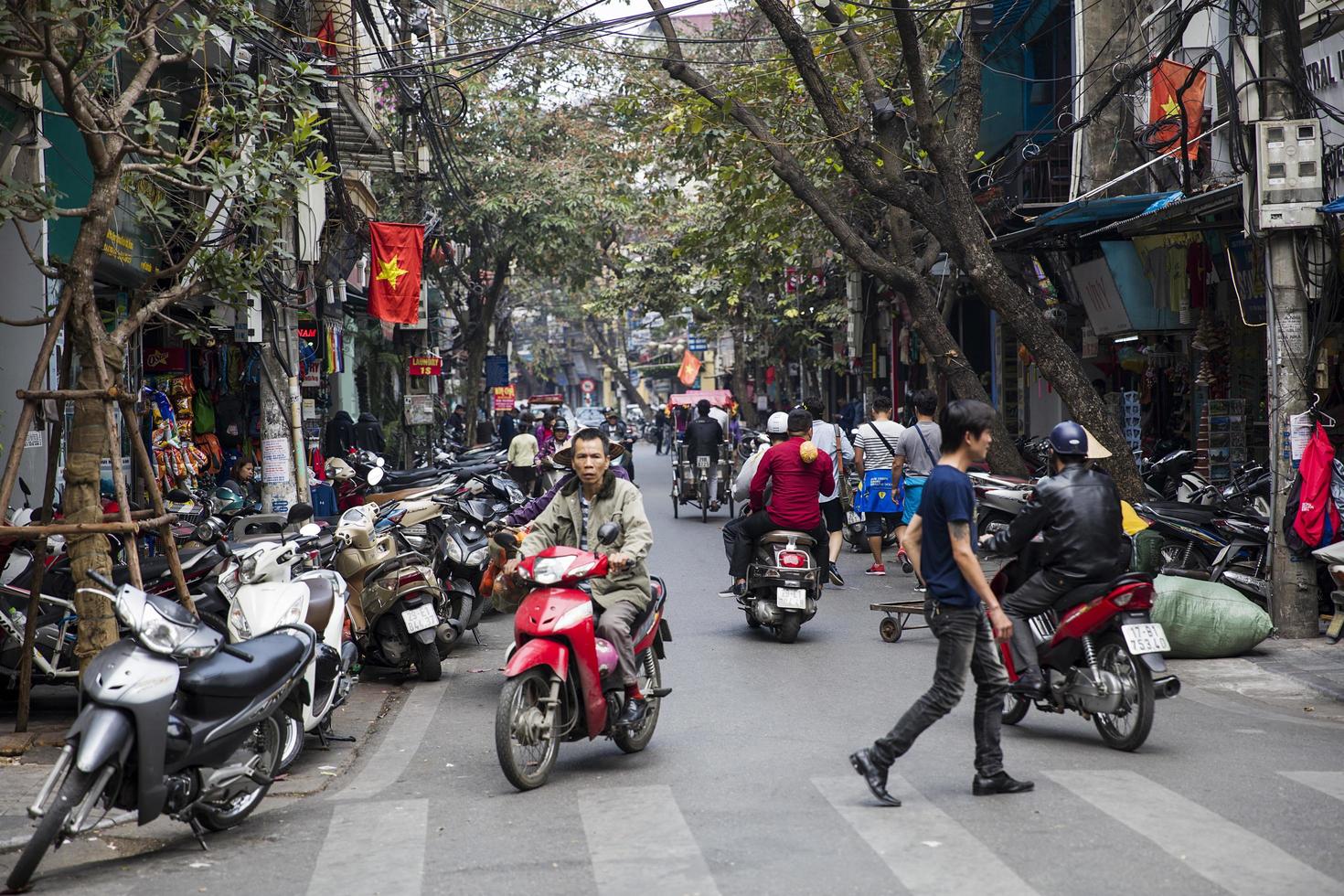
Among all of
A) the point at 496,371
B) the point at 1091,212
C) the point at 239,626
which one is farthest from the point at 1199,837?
the point at 496,371

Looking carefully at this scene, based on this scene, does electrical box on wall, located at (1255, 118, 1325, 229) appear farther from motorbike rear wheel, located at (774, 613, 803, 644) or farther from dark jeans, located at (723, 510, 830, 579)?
motorbike rear wheel, located at (774, 613, 803, 644)

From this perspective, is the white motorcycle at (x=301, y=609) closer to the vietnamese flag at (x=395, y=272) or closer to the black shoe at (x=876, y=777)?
the black shoe at (x=876, y=777)

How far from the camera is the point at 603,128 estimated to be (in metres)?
34.2

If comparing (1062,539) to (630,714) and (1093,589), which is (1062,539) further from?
(630,714)

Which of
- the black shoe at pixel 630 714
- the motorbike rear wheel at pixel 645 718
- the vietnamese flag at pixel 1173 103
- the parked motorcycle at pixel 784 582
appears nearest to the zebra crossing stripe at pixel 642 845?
the black shoe at pixel 630 714

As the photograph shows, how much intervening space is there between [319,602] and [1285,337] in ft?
23.6

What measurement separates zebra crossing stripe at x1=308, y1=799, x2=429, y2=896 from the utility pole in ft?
22.9

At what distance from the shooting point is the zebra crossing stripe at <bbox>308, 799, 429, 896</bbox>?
4953 millimetres

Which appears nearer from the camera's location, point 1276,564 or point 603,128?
point 1276,564

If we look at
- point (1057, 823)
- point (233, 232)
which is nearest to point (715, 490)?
point (233, 232)

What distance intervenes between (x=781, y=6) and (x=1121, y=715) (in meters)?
9.10

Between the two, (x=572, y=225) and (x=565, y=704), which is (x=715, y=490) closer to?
(x=572, y=225)

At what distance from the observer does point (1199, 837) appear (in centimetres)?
528

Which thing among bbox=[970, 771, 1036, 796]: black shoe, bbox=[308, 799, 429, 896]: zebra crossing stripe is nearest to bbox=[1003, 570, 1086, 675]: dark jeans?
bbox=[970, 771, 1036, 796]: black shoe
